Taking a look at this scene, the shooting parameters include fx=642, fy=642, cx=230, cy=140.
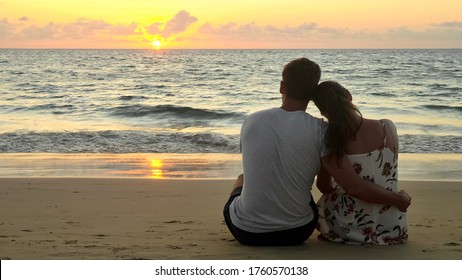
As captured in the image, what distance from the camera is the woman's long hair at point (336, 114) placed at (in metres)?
3.88

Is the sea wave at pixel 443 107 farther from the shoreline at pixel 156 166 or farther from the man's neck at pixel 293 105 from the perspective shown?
the man's neck at pixel 293 105

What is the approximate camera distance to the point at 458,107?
77.0 feet

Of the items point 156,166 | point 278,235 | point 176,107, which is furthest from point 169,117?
point 278,235

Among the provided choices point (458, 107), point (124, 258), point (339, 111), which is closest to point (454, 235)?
point (339, 111)

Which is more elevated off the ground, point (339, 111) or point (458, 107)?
point (339, 111)

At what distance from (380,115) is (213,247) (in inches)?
718

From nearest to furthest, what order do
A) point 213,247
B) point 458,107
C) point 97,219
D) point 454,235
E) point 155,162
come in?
1. point 213,247
2. point 454,235
3. point 97,219
4. point 155,162
5. point 458,107

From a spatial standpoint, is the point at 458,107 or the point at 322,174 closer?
the point at 322,174

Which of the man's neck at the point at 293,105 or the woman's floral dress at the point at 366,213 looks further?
the woman's floral dress at the point at 366,213

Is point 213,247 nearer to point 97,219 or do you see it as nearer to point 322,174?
point 322,174

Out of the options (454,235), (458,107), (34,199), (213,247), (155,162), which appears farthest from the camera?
(458,107)

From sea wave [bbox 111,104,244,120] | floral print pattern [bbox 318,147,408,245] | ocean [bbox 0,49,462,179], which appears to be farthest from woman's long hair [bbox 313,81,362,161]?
sea wave [bbox 111,104,244,120]

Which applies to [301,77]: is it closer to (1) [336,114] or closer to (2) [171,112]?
(1) [336,114]

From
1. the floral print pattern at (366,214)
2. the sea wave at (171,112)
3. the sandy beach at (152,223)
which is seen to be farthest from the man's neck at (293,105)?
the sea wave at (171,112)
